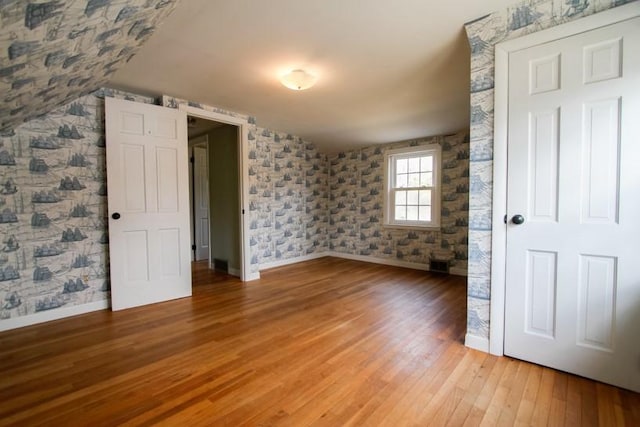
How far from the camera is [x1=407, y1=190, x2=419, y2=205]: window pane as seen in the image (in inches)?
199

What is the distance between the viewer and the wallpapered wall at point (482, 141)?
1924 millimetres

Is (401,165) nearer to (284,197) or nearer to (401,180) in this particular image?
(401,180)

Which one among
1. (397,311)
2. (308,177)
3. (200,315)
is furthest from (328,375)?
(308,177)

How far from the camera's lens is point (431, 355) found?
2.06m

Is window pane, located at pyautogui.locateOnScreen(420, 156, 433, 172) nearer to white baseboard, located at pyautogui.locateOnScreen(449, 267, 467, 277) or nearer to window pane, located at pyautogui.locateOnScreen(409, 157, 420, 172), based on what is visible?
window pane, located at pyautogui.locateOnScreen(409, 157, 420, 172)

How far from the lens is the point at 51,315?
271cm

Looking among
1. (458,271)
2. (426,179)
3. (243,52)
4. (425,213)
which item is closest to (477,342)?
(458,271)

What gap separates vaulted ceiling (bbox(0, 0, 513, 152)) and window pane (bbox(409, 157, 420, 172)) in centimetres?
142

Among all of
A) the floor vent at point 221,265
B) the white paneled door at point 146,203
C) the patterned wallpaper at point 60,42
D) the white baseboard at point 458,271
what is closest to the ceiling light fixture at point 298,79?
the patterned wallpaper at point 60,42

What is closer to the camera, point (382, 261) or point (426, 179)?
point (426, 179)

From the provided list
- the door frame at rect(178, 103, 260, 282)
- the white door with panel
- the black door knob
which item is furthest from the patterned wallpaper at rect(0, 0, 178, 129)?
the white door with panel

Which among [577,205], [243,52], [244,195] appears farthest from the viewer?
[244,195]

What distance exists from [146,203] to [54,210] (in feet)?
2.47

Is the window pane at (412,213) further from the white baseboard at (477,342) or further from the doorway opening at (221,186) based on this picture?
the white baseboard at (477,342)
